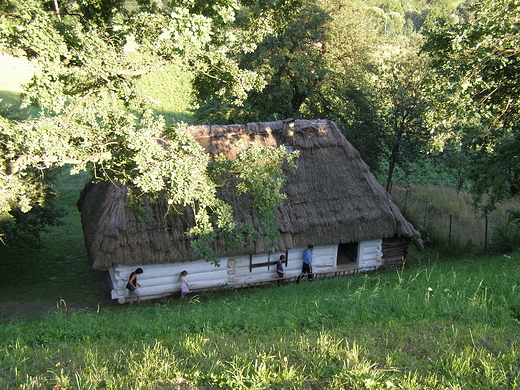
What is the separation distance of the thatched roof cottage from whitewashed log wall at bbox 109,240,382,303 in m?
0.03

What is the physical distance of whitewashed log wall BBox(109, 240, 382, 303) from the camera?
1240 centimetres

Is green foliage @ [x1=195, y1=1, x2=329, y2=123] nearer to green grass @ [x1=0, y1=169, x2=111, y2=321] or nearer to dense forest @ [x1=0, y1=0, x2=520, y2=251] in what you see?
dense forest @ [x1=0, y1=0, x2=520, y2=251]

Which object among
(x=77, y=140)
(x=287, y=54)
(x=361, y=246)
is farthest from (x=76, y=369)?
(x=287, y=54)

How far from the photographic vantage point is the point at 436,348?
5.82 meters

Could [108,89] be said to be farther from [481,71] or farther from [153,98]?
[481,71]

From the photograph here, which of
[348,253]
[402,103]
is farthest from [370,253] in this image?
[402,103]

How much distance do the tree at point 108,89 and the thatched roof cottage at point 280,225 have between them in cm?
317

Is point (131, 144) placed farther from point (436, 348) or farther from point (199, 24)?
point (436, 348)

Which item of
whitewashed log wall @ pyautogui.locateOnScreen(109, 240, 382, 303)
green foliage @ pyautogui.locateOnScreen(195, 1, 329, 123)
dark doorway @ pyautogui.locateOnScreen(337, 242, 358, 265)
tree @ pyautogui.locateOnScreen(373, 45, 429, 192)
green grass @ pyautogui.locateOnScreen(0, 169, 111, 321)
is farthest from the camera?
tree @ pyautogui.locateOnScreen(373, 45, 429, 192)

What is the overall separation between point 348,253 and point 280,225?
451cm

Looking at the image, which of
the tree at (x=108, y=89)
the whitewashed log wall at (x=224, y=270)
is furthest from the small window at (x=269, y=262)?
the tree at (x=108, y=89)

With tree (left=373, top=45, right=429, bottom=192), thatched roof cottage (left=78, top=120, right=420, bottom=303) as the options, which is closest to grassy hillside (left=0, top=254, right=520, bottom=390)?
thatched roof cottage (left=78, top=120, right=420, bottom=303)

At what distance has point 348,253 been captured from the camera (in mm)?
16641

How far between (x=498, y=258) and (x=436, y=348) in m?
8.94
